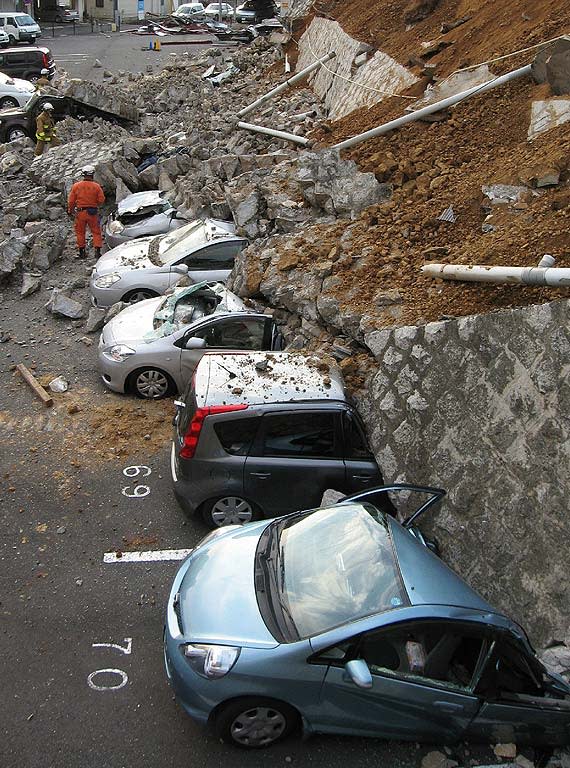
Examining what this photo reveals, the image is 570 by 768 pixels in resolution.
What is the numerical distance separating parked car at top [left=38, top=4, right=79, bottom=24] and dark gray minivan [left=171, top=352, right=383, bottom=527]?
5094cm

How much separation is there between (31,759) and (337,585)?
2382mm

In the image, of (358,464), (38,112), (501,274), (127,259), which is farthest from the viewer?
(38,112)

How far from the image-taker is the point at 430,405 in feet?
21.8

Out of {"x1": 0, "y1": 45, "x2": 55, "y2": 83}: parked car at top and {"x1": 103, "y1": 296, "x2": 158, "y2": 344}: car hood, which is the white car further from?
{"x1": 103, "y1": 296, "x2": 158, "y2": 344}: car hood

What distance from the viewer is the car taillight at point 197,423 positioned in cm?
652

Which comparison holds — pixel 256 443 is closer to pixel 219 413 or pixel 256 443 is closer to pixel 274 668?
pixel 219 413

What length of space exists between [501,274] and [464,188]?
3055 millimetres

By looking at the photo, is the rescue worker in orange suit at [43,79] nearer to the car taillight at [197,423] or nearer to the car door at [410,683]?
the car taillight at [197,423]

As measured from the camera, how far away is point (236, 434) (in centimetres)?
655

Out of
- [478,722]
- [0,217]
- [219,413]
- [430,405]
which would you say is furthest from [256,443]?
[0,217]

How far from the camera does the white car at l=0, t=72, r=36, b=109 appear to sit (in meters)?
24.7

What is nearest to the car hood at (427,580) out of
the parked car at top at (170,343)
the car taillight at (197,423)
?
the car taillight at (197,423)

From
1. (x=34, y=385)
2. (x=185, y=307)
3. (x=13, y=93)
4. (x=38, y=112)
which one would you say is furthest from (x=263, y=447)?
(x=13, y=93)

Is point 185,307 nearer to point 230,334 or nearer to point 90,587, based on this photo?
point 230,334
